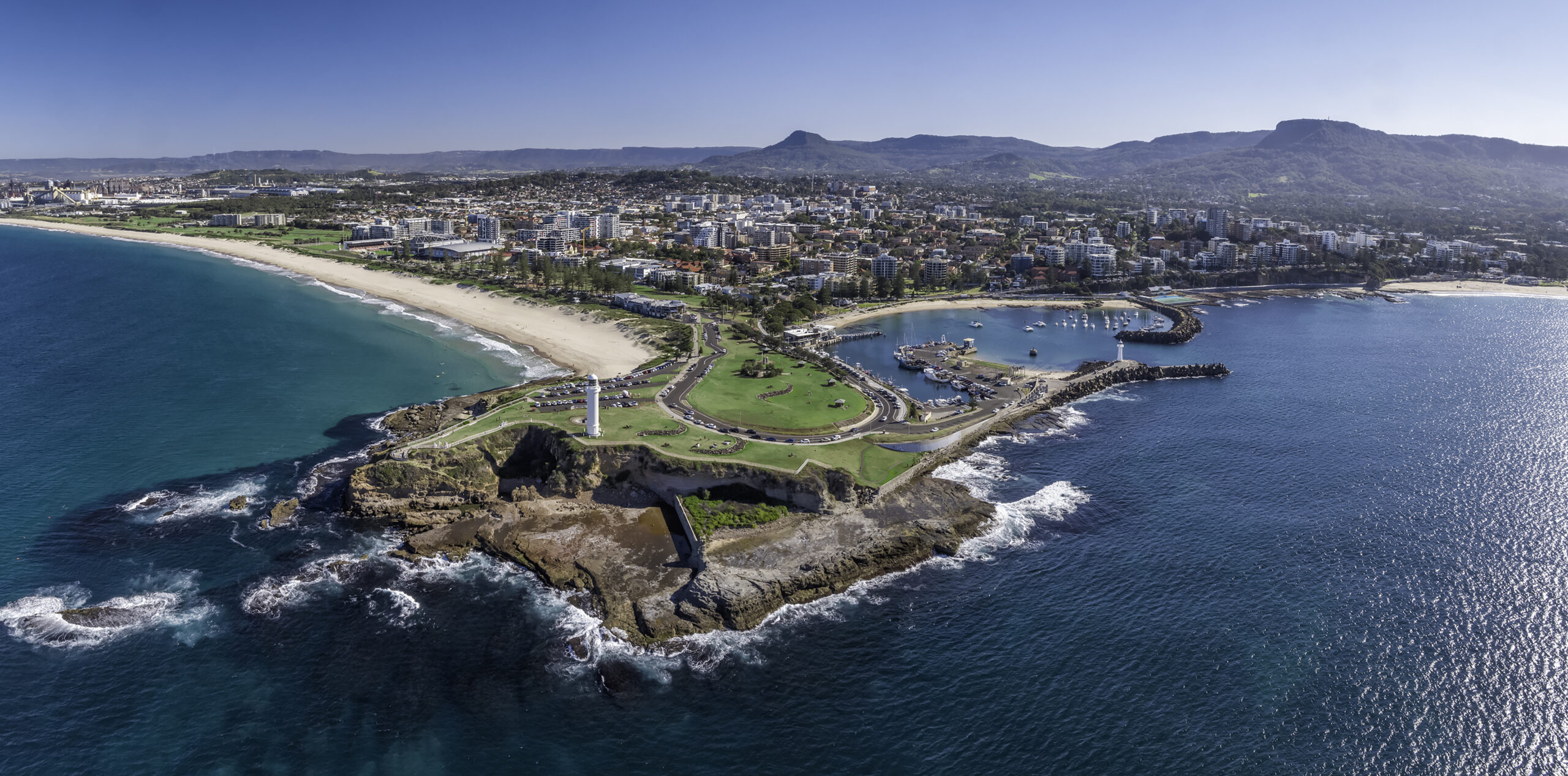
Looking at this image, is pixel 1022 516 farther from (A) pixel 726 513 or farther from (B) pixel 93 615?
(B) pixel 93 615

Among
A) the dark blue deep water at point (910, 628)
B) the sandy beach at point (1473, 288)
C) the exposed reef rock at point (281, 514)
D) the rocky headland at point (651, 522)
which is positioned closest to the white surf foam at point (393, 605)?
the dark blue deep water at point (910, 628)

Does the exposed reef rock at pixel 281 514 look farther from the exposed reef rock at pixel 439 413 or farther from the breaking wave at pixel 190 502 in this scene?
the exposed reef rock at pixel 439 413

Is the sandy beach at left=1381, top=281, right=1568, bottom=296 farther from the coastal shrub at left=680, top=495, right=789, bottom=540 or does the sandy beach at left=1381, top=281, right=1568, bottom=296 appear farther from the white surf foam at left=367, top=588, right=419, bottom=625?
the white surf foam at left=367, top=588, right=419, bottom=625

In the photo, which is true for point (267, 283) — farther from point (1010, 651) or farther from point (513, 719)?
point (1010, 651)

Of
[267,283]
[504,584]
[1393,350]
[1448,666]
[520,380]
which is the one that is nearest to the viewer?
[1448,666]

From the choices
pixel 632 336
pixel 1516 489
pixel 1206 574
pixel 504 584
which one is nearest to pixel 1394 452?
pixel 1516 489

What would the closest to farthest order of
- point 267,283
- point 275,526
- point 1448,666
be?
point 1448,666 < point 275,526 < point 267,283

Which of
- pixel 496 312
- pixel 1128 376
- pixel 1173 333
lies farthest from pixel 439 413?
pixel 1173 333
